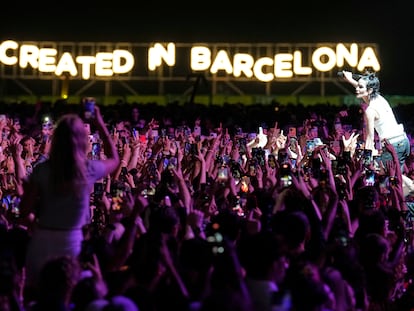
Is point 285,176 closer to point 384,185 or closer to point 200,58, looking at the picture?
point 384,185

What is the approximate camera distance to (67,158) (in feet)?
15.0

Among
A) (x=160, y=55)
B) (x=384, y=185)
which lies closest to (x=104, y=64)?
(x=160, y=55)

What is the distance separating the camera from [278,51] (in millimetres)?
27375

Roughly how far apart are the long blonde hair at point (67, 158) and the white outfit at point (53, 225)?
1.9 inches

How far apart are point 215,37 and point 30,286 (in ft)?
80.9

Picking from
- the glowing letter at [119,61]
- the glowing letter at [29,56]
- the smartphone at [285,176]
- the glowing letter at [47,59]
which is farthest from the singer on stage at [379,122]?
the glowing letter at [29,56]

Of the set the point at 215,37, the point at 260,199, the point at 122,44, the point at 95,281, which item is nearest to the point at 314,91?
the point at 215,37

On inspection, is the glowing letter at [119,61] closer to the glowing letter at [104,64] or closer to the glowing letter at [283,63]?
the glowing letter at [104,64]

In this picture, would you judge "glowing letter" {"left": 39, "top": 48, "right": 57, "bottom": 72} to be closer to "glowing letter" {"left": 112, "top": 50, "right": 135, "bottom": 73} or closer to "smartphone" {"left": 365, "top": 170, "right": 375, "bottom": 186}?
"glowing letter" {"left": 112, "top": 50, "right": 135, "bottom": 73}

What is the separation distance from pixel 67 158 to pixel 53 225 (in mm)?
373

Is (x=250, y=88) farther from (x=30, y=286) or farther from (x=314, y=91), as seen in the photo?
(x=30, y=286)

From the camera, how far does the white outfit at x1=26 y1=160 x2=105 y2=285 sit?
4602 mm

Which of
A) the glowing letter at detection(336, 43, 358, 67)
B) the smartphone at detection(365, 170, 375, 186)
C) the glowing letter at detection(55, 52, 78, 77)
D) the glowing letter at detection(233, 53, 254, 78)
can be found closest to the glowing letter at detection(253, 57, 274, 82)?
the glowing letter at detection(233, 53, 254, 78)

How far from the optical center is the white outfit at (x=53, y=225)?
460 centimetres
